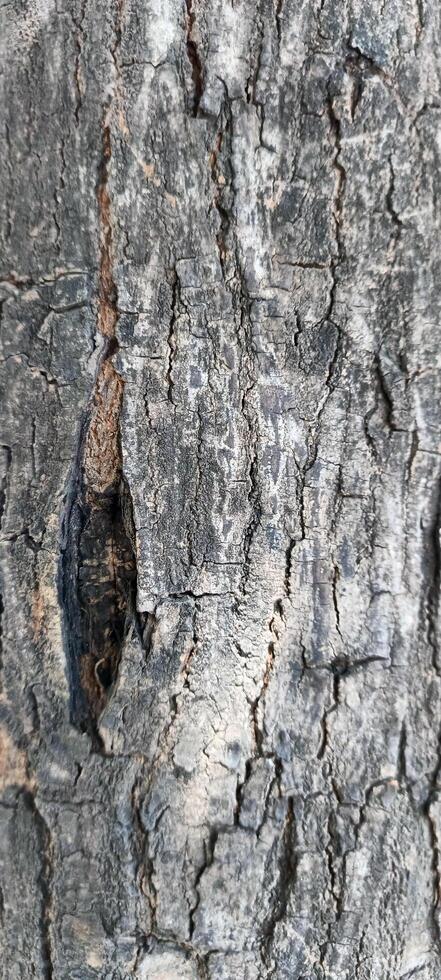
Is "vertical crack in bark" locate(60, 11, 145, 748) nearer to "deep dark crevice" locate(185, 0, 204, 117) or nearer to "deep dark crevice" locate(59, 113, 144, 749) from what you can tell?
"deep dark crevice" locate(59, 113, 144, 749)

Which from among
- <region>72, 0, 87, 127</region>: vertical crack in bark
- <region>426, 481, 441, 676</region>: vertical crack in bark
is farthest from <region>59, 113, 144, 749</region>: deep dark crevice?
<region>426, 481, 441, 676</region>: vertical crack in bark

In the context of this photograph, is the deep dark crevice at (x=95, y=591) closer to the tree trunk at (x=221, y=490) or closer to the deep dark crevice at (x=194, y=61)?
the tree trunk at (x=221, y=490)

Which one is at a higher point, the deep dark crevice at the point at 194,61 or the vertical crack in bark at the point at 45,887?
the deep dark crevice at the point at 194,61

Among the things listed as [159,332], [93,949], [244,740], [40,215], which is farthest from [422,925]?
[40,215]

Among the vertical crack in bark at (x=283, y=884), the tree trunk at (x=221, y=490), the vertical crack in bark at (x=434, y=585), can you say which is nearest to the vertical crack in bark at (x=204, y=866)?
the tree trunk at (x=221, y=490)

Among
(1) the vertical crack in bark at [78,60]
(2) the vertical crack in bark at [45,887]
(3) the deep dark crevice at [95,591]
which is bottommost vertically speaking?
(2) the vertical crack in bark at [45,887]

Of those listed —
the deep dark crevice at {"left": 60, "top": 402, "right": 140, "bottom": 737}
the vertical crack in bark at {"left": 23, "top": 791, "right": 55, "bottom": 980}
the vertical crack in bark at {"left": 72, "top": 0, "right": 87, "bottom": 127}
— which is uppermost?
the vertical crack in bark at {"left": 72, "top": 0, "right": 87, "bottom": 127}

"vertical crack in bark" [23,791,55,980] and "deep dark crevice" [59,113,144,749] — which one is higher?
"deep dark crevice" [59,113,144,749]

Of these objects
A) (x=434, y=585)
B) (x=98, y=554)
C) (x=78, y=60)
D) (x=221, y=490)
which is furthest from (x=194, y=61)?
(x=434, y=585)

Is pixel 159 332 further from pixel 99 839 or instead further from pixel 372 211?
pixel 99 839
